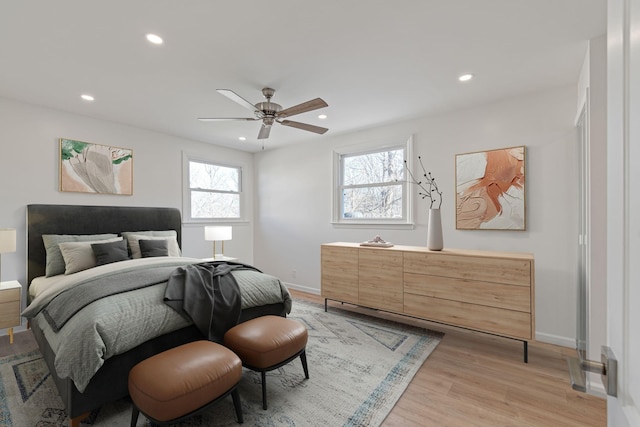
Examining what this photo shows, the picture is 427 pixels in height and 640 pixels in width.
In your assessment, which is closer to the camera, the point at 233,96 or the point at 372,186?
the point at 233,96

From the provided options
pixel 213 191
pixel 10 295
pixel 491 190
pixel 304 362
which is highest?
pixel 213 191

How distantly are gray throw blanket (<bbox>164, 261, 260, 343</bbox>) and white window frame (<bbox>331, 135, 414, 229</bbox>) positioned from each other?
231cm

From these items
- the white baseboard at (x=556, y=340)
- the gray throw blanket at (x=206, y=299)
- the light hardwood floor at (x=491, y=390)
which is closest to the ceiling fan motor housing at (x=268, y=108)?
the gray throw blanket at (x=206, y=299)

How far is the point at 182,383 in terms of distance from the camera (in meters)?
1.58

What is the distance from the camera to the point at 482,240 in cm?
337

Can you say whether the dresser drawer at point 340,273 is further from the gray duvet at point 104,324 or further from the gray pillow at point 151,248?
the gray pillow at point 151,248

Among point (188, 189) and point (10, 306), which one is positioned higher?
point (188, 189)

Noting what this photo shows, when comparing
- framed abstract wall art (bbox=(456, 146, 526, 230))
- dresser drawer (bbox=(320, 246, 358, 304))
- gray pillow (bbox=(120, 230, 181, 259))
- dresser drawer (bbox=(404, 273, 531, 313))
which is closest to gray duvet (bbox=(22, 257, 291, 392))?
gray pillow (bbox=(120, 230, 181, 259))

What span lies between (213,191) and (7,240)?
105 inches

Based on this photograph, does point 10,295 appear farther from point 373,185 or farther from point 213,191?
point 373,185

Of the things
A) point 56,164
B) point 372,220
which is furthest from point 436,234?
point 56,164

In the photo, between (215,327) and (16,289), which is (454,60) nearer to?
(215,327)

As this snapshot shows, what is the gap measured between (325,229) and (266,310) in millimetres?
2191

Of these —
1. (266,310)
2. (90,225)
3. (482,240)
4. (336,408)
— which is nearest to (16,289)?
(90,225)
